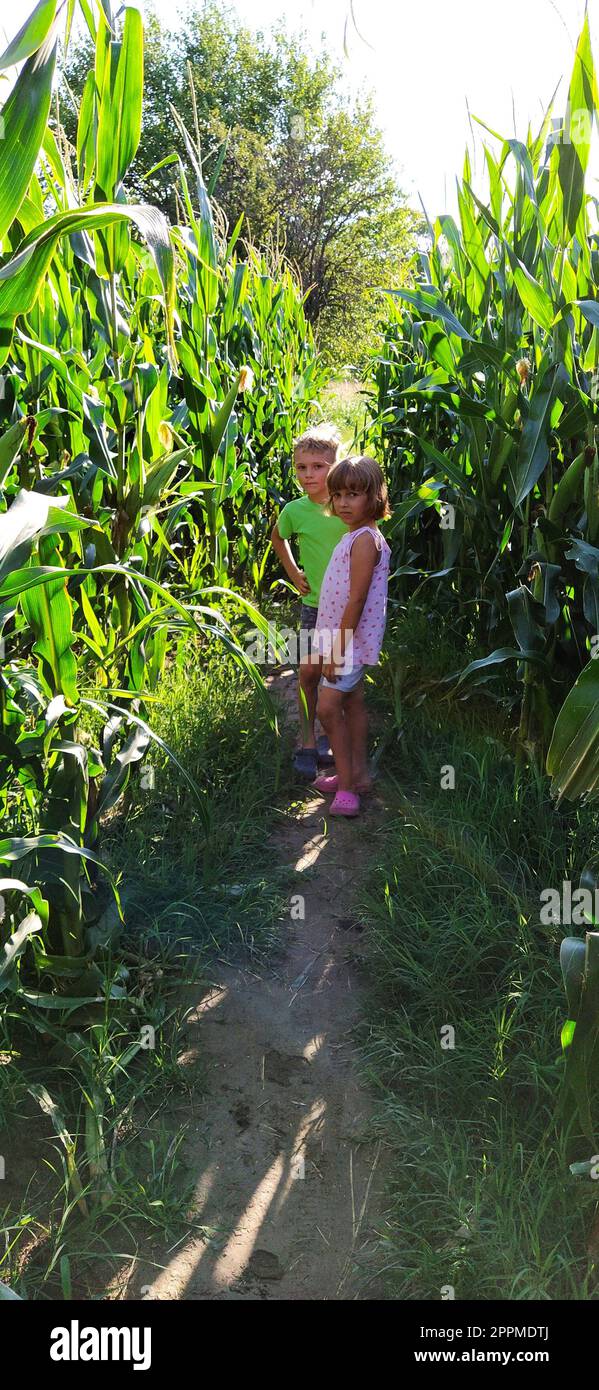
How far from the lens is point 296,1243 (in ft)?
5.66

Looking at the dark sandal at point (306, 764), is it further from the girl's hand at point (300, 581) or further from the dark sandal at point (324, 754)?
the girl's hand at point (300, 581)

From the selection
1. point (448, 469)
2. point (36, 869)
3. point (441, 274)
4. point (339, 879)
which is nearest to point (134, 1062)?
point (36, 869)

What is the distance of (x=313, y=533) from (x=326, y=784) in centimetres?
91

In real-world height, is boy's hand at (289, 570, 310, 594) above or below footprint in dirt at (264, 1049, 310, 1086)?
above

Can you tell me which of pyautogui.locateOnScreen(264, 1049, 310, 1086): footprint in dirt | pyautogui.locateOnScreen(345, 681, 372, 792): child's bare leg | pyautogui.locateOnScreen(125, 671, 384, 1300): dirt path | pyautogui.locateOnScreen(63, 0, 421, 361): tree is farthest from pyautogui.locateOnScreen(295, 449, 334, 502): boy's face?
pyautogui.locateOnScreen(63, 0, 421, 361): tree

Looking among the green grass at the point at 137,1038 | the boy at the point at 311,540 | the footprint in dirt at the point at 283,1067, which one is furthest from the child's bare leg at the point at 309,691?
the footprint in dirt at the point at 283,1067

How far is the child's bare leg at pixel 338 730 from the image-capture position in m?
3.10

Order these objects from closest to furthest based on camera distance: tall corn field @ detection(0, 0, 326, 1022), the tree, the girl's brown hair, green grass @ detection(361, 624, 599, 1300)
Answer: tall corn field @ detection(0, 0, 326, 1022) < green grass @ detection(361, 624, 599, 1300) < the girl's brown hair < the tree

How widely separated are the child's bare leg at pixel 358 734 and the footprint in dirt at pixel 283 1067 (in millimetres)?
1177

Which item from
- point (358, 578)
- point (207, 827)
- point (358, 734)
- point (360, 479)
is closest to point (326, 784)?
point (358, 734)

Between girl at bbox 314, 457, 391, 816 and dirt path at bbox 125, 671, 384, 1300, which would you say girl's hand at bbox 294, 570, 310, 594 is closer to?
girl at bbox 314, 457, 391, 816

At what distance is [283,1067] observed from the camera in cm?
210

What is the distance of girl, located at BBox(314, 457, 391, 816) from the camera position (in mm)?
3023
